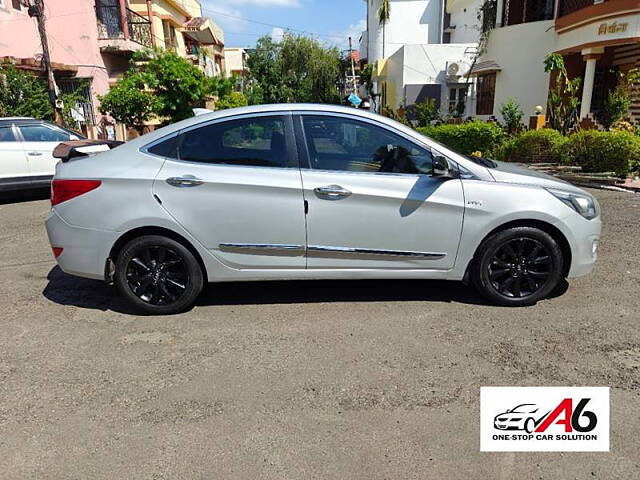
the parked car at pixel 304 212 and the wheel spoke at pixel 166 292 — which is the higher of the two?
the parked car at pixel 304 212

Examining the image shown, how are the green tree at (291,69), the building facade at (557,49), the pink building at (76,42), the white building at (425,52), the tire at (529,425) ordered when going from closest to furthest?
1. the tire at (529,425)
2. the building facade at (557,49)
3. the pink building at (76,42)
4. the white building at (425,52)
5. the green tree at (291,69)

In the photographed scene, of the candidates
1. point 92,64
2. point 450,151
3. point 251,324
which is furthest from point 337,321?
point 92,64

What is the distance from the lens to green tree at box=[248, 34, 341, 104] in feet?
129

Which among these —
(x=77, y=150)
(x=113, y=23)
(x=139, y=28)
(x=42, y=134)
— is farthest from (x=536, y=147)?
(x=139, y=28)

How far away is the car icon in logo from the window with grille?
19494 mm

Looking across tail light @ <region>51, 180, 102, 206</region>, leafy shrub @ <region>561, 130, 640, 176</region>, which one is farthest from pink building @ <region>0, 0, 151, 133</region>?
leafy shrub @ <region>561, 130, 640, 176</region>

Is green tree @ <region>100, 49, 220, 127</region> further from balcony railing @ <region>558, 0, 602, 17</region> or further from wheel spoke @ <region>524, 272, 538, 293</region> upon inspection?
wheel spoke @ <region>524, 272, 538, 293</region>

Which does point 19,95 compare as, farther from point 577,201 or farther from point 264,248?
point 577,201

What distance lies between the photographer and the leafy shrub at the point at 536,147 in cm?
1075

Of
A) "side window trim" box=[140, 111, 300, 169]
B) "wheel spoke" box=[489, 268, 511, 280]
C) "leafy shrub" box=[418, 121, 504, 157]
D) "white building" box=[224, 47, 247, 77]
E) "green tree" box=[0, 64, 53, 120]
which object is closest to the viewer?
"side window trim" box=[140, 111, 300, 169]

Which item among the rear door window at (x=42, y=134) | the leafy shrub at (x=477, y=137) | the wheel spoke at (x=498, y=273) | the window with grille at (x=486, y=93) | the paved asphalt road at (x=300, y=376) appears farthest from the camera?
the window with grille at (x=486, y=93)

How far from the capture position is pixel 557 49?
1672cm

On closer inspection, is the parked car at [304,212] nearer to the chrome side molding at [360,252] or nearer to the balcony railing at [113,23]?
the chrome side molding at [360,252]

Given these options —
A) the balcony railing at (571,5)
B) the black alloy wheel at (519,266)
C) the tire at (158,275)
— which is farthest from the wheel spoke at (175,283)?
the balcony railing at (571,5)
